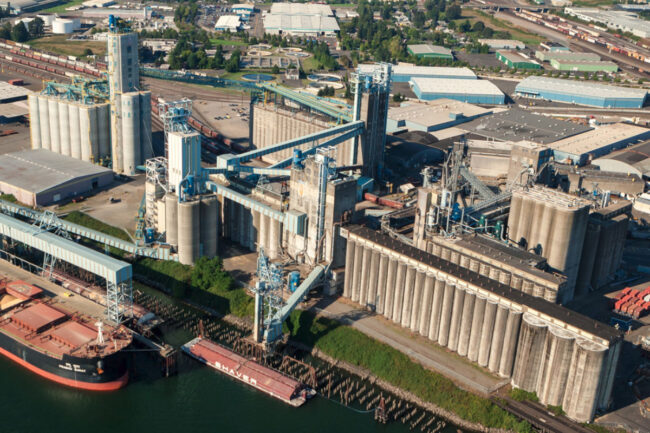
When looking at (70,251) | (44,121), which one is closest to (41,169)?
(44,121)

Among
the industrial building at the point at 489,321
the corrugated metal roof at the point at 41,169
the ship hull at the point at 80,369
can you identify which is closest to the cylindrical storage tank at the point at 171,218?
the industrial building at the point at 489,321

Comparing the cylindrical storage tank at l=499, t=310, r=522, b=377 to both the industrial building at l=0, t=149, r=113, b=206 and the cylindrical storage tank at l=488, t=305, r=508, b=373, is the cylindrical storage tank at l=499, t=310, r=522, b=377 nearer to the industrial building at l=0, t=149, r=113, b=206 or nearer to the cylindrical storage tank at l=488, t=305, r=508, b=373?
the cylindrical storage tank at l=488, t=305, r=508, b=373

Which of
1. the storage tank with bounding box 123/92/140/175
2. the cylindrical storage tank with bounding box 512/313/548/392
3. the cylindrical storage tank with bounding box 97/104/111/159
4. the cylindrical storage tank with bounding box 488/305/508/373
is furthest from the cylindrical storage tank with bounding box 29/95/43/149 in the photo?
the cylindrical storage tank with bounding box 512/313/548/392

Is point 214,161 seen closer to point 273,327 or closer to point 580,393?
point 273,327

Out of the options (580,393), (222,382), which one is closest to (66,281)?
(222,382)

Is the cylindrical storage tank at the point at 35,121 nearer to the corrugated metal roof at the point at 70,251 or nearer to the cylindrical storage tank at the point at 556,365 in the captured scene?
the corrugated metal roof at the point at 70,251
